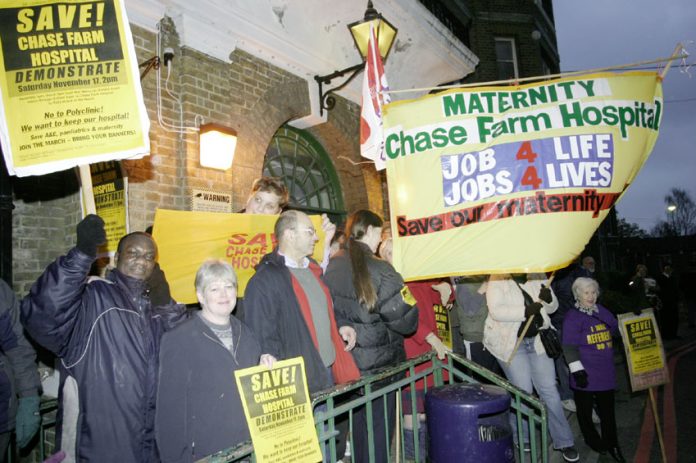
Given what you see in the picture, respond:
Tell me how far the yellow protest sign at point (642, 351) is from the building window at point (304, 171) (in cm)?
453

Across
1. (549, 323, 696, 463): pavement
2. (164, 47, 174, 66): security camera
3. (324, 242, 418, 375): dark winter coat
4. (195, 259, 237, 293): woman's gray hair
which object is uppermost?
(164, 47, 174, 66): security camera

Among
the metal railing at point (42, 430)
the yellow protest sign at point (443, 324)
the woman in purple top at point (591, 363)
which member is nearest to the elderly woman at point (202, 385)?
the metal railing at point (42, 430)

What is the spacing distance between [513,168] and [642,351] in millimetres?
2933

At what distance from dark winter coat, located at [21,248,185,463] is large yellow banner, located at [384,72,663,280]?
1.94 m

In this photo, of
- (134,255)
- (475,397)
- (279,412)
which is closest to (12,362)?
(134,255)

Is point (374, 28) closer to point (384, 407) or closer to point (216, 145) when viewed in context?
point (216, 145)

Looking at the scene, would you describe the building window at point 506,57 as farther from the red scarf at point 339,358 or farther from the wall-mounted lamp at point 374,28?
the red scarf at point 339,358

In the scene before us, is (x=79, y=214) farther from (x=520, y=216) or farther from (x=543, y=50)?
(x=543, y=50)

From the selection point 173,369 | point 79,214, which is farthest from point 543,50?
point 173,369


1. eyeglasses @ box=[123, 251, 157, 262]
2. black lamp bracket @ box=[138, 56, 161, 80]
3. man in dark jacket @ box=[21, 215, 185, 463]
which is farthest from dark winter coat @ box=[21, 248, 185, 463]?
black lamp bracket @ box=[138, 56, 161, 80]

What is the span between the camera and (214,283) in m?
2.69

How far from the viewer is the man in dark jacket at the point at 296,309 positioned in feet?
9.92

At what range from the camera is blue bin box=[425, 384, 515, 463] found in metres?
3.10

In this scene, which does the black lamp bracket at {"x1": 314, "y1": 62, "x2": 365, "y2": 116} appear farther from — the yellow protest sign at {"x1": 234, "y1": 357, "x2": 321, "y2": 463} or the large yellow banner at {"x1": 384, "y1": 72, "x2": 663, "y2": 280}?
the yellow protest sign at {"x1": 234, "y1": 357, "x2": 321, "y2": 463}
